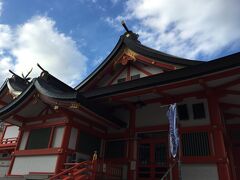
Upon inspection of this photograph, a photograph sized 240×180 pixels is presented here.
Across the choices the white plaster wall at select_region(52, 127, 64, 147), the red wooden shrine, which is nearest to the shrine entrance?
the red wooden shrine

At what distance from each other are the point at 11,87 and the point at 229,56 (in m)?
18.0

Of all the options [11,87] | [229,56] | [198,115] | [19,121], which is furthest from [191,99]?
[11,87]

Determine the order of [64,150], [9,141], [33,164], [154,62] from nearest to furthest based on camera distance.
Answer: [64,150]
[33,164]
[154,62]
[9,141]

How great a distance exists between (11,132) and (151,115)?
1330 centimetres

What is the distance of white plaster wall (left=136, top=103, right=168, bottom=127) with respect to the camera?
11.7 m

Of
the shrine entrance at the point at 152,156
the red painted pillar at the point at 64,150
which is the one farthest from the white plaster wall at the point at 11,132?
the shrine entrance at the point at 152,156

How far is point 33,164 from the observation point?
37.1 feet

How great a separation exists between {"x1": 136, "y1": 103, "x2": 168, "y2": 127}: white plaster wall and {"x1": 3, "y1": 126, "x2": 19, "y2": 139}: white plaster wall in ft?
38.4

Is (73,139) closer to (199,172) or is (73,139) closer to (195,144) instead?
(195,144)

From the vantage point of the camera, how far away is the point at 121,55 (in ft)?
47.8

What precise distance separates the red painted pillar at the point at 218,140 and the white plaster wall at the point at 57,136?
6.76 metres

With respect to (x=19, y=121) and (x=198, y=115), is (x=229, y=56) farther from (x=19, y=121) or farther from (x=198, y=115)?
(x=19, y=121)

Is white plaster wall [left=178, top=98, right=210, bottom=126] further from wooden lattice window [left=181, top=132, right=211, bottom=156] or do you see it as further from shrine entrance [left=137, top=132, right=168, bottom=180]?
shrine entrance [left=137, top=132, right=168, bottom=180]

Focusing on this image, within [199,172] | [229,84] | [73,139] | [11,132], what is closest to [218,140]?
[199,172]
